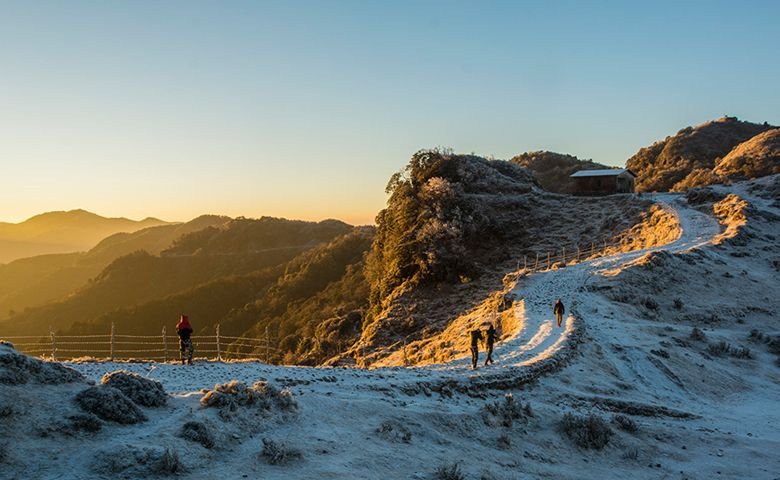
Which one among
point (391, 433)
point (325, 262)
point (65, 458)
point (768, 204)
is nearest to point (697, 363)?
point (391, 433)

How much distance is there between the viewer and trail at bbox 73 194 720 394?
653 inches

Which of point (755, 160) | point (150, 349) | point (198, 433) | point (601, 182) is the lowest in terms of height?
point (150, 349)

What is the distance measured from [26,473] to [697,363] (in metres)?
24.9

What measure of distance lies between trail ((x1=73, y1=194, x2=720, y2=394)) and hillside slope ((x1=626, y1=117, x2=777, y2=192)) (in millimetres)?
46024

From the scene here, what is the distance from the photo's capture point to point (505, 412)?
51.1 ft

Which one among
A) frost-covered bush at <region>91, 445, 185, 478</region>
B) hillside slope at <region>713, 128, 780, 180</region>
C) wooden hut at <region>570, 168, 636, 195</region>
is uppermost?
hillside slope at <region>713, 128, 780, 180</region>

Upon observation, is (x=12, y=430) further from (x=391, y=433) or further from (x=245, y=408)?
(x=391, y=433)

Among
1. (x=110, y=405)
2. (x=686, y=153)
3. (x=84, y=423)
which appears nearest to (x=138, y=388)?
(x=110, y=405)

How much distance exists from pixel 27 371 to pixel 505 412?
1140cm

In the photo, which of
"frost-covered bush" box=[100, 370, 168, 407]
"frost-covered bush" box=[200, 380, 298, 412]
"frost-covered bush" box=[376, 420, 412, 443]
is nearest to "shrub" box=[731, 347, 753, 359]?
"frost-covered bush" box=[376, 420, 412, 443]

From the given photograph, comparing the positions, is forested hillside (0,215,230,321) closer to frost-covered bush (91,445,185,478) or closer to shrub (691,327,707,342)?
shrub (691,327,707,342)

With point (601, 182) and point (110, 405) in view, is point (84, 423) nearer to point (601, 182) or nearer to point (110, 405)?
point (110, 405)

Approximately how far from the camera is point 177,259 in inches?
5581

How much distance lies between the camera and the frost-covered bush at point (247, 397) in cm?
1270
